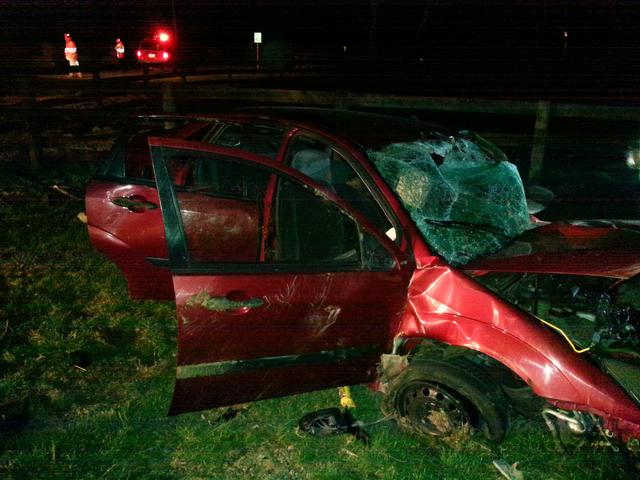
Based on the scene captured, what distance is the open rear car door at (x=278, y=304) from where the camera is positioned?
264 centimetres

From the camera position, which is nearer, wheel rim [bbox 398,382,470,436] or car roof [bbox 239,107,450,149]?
wheel rim [bbox 398,382,470,436]

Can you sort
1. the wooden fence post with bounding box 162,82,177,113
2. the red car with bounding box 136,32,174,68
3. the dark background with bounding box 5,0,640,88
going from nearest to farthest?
the wooden fence post with bounding box 162,82,177,113
the red car with bounding box 136,32,174,68
the dark background with bounding box 5,0,640,88

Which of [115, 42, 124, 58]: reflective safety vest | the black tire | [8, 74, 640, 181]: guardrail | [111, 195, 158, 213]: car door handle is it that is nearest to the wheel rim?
the black tire

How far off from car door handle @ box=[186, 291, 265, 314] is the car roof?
113 cm

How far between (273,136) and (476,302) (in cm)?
228

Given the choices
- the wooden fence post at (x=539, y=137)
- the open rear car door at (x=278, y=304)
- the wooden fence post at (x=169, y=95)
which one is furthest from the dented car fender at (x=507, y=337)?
the wooden fence post at (x=169, y=95)

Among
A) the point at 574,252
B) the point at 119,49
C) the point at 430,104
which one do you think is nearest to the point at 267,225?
the point at 574,252

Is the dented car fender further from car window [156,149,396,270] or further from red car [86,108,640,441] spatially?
car window [156,149,396,270]

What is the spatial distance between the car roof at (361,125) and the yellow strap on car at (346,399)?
56.7 inches

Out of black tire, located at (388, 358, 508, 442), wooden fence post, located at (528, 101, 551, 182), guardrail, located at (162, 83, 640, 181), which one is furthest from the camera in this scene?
wooden fence post, located at (528, 101, 551, 182)

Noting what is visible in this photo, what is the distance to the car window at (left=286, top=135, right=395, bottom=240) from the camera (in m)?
3.18

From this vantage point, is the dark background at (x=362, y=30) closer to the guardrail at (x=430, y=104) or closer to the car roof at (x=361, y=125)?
the guardrail at (x=430, y=104)

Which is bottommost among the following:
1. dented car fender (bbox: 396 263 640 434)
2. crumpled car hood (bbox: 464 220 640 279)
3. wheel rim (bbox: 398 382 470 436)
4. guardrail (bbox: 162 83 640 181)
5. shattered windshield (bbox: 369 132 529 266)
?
wheel rim (bbox: 398 382 470 436)

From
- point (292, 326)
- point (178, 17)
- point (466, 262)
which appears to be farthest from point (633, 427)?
point (178, 17)
